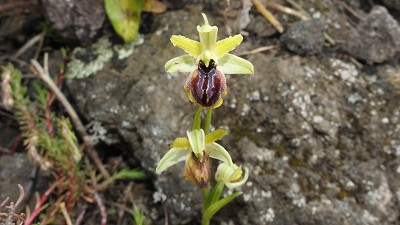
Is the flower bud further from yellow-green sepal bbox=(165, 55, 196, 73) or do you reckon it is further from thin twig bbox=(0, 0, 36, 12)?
thin twig bbox=(0, 0, 36, 12)

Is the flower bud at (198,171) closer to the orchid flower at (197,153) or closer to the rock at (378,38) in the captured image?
the orchid flower at (197,153)

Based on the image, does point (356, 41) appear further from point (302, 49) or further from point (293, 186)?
point (293, 186)

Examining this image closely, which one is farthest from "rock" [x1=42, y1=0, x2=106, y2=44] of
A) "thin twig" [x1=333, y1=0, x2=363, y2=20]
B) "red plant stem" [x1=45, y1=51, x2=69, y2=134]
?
"thin twig" [x1=333, y1=0, x2=363, y2=20]

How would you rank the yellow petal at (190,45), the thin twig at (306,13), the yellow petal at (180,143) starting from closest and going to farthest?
the yellow petal at (190,45), the yellow petal at (180,143), the thin twig at (306,13)

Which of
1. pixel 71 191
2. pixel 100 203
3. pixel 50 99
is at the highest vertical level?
pixel 50 99

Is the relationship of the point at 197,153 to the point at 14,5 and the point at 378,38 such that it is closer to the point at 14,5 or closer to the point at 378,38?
the point at 378,38

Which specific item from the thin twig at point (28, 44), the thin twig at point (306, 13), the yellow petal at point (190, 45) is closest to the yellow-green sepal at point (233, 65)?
the yellow petal at point (190, 45)

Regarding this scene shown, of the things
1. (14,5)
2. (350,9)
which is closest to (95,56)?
(14,5)
